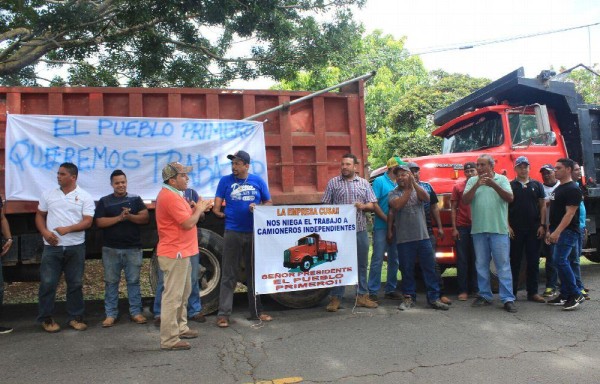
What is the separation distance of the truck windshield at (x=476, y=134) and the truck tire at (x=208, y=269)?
4.35 metres

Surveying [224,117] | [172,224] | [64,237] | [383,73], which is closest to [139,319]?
[64,237]

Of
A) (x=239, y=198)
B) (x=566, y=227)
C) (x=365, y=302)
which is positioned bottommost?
(x=365, y=302)

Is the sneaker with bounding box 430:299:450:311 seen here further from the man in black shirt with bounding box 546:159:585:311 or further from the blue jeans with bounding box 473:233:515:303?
the man in black shirt with bounding box 546:159:585:311

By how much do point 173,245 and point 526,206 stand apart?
4.36 m

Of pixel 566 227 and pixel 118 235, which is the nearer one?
pixel 118 235

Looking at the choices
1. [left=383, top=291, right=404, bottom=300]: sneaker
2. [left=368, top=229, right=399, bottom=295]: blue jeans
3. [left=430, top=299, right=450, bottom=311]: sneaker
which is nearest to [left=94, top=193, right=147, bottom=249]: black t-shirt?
[left=368, top=229, right=399, bottom=295]: blue jeans

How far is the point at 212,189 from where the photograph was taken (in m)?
5.92

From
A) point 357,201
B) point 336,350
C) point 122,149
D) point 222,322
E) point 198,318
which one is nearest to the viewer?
point 336,350

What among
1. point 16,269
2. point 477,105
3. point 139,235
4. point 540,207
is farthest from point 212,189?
point 477,105

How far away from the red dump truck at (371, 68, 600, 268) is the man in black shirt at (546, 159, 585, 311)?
1.22 m

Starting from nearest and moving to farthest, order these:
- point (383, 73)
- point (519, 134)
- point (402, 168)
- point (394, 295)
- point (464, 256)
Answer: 1. point (402, 168)
2. point (464, 256)
3. point (394, 295)
4. point (519, 134)
5. point (383, 73)

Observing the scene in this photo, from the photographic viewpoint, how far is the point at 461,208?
6457mm

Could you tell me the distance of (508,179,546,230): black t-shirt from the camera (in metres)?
6.20

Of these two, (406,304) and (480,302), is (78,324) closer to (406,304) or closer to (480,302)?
(406,304)
